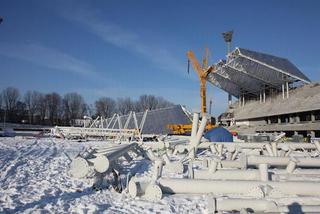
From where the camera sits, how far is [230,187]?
7.07 metres

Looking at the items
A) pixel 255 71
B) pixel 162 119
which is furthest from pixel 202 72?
pixel 162 119

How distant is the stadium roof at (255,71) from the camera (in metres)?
54.3

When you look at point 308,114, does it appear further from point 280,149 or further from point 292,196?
point 292,196

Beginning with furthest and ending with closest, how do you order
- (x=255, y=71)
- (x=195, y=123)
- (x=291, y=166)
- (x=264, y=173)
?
(x=255, y=71)
(x=195, y=123)
(x=291, y=166)
(x=264, y=173)

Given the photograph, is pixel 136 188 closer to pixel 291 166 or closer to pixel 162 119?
pixel 291 166

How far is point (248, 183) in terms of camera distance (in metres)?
7.14

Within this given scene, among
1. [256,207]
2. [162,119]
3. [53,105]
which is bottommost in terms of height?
[256,207]

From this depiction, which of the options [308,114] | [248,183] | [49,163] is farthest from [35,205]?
[308,114]

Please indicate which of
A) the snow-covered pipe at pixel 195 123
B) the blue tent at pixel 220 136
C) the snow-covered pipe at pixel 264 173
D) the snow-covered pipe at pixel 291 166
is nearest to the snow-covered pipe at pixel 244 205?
the snow-covered pipe at pixel 264 173

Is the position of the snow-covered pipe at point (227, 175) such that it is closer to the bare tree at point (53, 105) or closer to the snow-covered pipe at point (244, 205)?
the snow-covered pipe at point (244, 205)

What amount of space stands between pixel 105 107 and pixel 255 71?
56.7 metres

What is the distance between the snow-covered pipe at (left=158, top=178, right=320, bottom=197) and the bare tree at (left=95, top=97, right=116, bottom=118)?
92.4 meters

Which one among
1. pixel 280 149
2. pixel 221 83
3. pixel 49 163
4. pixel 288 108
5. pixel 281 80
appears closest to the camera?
pixel 49 163

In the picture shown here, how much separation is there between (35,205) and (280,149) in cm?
1155
